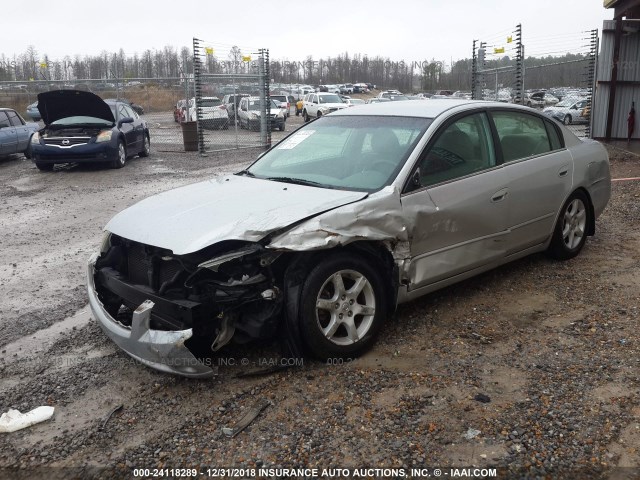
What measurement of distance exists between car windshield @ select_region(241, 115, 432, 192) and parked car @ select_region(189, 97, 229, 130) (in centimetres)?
1238

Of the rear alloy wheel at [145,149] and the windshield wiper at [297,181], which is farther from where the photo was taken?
the rear alloy wheel at [145,149]

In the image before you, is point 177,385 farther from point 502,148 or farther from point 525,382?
point 502,148

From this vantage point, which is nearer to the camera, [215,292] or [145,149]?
[215,292]

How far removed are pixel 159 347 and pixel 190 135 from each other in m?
15.5

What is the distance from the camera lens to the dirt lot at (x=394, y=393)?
9.49 ft

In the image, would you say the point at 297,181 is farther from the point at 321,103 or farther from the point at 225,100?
the point at 321,103

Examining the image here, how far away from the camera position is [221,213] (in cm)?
379

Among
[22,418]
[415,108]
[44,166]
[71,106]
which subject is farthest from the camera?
[44,166]

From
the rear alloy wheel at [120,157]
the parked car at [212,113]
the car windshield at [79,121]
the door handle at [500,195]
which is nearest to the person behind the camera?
the door handle at [500,195]

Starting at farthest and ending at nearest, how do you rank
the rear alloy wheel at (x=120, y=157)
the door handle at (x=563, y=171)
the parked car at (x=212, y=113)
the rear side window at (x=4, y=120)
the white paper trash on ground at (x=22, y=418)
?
the parked car at (x=212, y=113) → the rear side window at (x=4, y=120) → the rear alloy wheel at (x=120, y=157) → the door handle at (x=563, y=171) → the white paper trash on ground at (x=22, y=418)

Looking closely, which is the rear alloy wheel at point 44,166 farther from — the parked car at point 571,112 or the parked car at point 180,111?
the parked car at point 571,112

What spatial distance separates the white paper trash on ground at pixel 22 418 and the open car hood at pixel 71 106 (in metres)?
10.3

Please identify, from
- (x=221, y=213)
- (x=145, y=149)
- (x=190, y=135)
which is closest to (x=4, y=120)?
(x=145, y=149)

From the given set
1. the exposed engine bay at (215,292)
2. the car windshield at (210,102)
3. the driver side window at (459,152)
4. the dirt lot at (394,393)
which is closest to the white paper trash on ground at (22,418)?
the dirt lot at (394,393)
